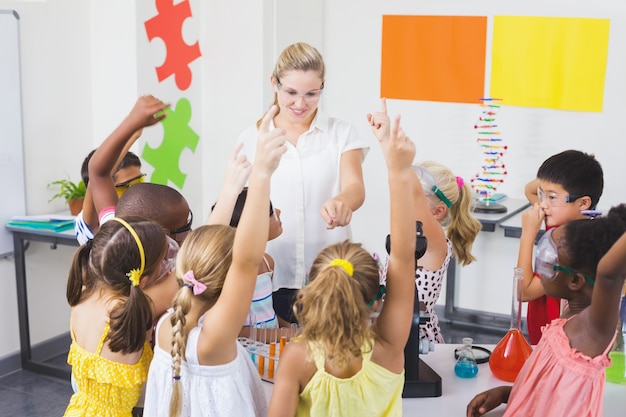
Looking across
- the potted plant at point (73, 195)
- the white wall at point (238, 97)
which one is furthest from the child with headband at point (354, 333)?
the white wall at point (238, 97)

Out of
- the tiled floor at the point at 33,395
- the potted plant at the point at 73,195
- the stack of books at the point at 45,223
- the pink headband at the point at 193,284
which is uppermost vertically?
the pink headband at the point at 193,284

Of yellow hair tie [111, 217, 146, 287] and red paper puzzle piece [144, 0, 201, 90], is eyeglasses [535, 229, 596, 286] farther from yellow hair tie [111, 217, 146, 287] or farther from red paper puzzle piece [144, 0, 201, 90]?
red paper puzzle piece [144, 0, 201, 90]

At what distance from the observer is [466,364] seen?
1957mm

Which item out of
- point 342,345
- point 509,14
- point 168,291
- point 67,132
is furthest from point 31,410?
point 509,14

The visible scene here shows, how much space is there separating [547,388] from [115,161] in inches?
47.2

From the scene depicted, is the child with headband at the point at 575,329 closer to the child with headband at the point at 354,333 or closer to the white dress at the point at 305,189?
the child with headband at the point at 354,333

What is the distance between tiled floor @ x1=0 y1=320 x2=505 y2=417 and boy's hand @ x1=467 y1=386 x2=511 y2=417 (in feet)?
7.07

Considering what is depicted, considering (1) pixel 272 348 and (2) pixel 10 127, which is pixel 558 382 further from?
(2) pixel 10 127

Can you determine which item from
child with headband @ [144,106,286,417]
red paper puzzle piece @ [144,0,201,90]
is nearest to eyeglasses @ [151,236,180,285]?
child with headband @ [144,106,286,417]

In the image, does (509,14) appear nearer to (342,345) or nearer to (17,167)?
(17,167)

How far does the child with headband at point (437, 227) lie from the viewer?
2287 millimetres

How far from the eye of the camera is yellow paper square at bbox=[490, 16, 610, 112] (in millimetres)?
4098

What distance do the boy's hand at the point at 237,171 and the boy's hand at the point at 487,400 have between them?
75 centimetres

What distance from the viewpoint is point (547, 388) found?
5.43ft
